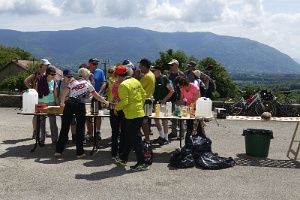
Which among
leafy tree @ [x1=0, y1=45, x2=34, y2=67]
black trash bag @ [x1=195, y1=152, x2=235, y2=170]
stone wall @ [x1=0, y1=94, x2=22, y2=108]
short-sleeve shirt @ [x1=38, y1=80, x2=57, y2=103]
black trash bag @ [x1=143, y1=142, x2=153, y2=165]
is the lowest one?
black trash bag @ [x1=195, y1=152, x2=235, y2=170]

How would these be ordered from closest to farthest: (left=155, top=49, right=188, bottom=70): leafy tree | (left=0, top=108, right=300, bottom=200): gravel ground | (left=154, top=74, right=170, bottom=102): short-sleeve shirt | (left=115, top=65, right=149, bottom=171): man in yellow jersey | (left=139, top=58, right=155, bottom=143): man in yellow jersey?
1. (left=0, top=108, right=300, bottom=200): gravel ground
2. (left=115, top=65, right=149, bottom=171): man in yellow jersey
3. (left=139, top=58, right=155, bottom=143): man in yellow jersey
4. (left=154, top=74, right=170, bottom=102): short-sleeve shirt
5. (left=155, top=49, right=188, bottom=70): leafy tree

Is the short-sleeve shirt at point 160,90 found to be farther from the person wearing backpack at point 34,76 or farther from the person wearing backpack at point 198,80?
the person wearing backpack at point 34,76

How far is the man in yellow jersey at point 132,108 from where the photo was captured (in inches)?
244

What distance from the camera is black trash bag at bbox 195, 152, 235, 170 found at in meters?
6.52

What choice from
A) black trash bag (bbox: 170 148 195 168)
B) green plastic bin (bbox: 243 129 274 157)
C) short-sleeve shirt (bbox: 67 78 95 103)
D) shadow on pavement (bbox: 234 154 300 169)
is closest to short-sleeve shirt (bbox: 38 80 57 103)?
short-sleeve shirt (bbox: 67 78 95 103)

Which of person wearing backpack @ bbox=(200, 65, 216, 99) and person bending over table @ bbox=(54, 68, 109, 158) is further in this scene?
person wearing backpack @ bbox=(200, 65, 216, 99)

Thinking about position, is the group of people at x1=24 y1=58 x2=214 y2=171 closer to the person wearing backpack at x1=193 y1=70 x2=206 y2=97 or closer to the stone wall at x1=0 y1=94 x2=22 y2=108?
the person wearing backpack at x1=193 y1=70 x2=206 y2=97

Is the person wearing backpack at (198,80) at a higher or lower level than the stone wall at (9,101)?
higher

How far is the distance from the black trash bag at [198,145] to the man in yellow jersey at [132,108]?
0.97 m

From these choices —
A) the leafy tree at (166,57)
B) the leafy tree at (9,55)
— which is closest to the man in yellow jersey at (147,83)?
the leafy tree at (166,57)

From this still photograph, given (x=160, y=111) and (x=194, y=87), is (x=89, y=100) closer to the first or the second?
(x=160, y=111)

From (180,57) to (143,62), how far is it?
90.8 meters

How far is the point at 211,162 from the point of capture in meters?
6.58

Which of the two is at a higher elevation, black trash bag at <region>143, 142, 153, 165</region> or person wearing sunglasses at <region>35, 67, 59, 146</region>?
person wearing sunglasses at <region>35, 67, 59, 146</region>
